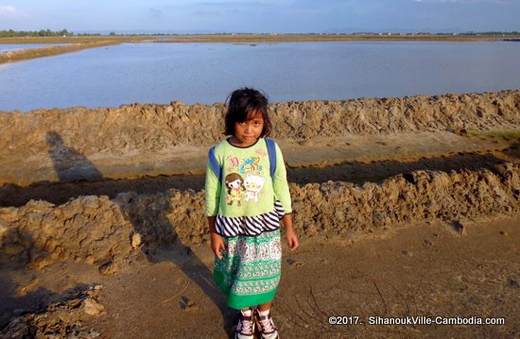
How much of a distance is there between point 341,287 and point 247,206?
127 cm

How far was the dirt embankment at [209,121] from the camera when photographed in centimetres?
784

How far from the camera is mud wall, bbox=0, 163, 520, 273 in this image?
3.67 metres

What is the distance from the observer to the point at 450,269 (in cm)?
347

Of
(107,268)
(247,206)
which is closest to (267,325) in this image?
(247,206)

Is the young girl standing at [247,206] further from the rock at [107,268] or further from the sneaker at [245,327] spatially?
the rock at [107,268]

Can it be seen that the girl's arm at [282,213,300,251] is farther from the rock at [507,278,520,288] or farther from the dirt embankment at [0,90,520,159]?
the dirt embankment at [0,90,520,159]

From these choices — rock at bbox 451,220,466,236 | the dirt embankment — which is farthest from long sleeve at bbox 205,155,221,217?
the dirt embankment

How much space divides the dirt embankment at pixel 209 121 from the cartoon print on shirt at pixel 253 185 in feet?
18.8

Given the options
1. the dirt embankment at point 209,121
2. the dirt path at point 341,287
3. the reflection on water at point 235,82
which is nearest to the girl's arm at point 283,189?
the dirt path at point 341,287

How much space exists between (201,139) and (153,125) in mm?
976

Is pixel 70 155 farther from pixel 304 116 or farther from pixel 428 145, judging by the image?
pixel 428 145

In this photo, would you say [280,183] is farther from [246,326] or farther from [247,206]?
[246,326]

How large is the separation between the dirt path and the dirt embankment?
15.1 feet

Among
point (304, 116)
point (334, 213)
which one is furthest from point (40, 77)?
point (334, 213)
